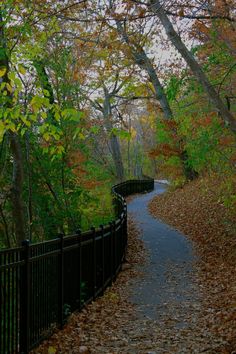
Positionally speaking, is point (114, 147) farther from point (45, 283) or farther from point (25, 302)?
point (25, 302)

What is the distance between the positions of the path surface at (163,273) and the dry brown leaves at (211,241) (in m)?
0.38

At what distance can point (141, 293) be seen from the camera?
433 inches

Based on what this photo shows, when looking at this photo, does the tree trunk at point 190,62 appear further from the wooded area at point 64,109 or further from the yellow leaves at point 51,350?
the yellow leaves at point 51,350

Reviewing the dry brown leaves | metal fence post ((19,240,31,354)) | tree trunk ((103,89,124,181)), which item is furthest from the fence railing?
tree trunk ((103,89,124,181))

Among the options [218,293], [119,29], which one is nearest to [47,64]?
[119,29]

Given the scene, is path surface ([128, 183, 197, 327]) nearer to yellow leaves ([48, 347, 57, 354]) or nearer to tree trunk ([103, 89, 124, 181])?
yellow leaves ([48, 347, 57, 354])

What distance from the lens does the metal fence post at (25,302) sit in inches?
238

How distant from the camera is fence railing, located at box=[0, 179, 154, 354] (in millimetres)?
5750

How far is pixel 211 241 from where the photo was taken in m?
16.9

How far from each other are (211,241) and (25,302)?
38.1 ft

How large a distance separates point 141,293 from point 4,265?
20.0ft

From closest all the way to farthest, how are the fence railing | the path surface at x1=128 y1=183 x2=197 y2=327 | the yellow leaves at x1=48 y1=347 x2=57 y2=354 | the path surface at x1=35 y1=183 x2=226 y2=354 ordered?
the fence railing, the yellow leaves at x1=48 y1=347 x2=57 y2=354, the path surface at x1=35 y1=183 x2=226 y2=354, the path surface at x1=128 y1=183 x2=197 y2=327

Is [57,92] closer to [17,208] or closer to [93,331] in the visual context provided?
[17,208]

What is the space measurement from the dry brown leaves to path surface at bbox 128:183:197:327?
1.25ft
